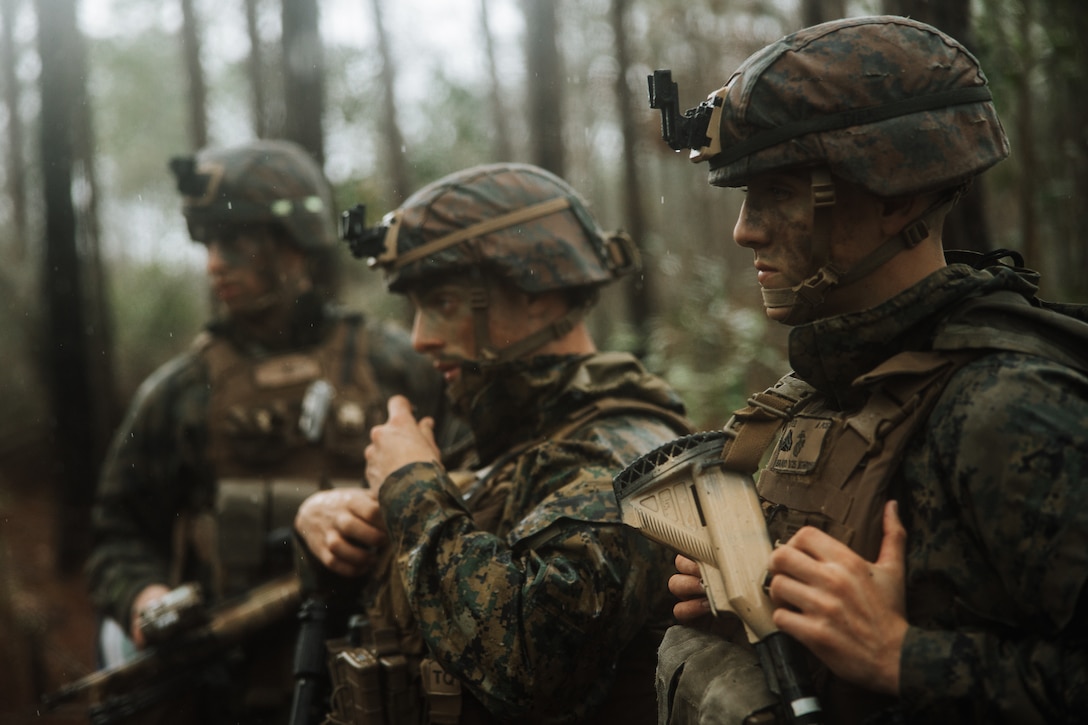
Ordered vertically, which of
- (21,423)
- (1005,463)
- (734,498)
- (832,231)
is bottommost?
(21,423)

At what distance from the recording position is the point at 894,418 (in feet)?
6.81

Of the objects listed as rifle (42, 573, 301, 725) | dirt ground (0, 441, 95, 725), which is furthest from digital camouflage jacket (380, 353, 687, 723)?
dirt ground (0, 441, 95, 725)

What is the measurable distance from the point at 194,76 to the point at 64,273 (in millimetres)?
9194

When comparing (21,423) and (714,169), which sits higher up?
(714,169)

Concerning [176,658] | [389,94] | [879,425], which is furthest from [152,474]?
[389,94]

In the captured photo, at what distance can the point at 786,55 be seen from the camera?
7.49 ft

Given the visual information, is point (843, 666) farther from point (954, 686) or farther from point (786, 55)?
point (786, 55)

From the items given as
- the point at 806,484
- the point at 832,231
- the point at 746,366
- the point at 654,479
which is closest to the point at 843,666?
the point at 806,484

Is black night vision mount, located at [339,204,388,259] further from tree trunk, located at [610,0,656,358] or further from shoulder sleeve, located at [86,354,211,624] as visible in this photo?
tree trunk, located at [610,0,656,358]

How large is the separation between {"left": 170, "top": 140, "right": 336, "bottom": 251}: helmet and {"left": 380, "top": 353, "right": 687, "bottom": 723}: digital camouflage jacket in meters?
2.95

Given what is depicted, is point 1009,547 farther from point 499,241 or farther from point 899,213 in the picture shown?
point 499,241

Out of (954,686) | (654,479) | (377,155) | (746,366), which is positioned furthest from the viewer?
(377,155)

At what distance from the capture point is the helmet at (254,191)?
5.54 metres

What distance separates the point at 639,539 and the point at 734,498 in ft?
2.10
